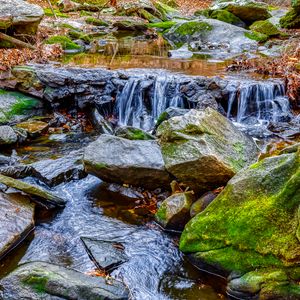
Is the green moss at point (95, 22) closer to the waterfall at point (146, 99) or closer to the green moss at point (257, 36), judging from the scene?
the green moss at point (257, 36)

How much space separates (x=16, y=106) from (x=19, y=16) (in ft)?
15.6

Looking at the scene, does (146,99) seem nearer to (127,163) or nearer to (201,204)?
(127,163)

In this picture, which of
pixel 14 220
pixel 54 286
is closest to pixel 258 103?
pixel 14 220

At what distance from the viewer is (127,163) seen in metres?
5.41

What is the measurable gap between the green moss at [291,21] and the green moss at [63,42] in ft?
31.8

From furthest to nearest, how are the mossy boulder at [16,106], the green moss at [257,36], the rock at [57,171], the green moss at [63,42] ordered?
the green moss at [257,36] < the green moss at [63,42] < the mossy boulder at [16,106] < the rock at [57,171]

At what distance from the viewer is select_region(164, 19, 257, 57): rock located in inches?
606

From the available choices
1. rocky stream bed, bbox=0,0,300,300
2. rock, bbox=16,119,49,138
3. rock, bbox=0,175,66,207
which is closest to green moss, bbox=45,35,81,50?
rocky stream bed, bbox=0,0,300,300

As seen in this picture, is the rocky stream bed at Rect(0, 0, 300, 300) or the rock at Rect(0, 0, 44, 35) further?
the rock at Rect(0, 0, 44, 35)

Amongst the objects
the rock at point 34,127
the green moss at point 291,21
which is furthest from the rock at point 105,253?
the green moss at point 291,21

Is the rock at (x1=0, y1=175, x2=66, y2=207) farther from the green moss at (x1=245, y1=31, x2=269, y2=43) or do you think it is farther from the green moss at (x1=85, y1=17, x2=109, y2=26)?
the green moss at (x1=85, y1=17, x2=109, y2=26)

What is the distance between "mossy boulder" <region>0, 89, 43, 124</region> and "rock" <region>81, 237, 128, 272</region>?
16.2ft

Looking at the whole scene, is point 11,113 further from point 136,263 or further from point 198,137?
point 136,263

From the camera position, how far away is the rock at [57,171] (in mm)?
5953
